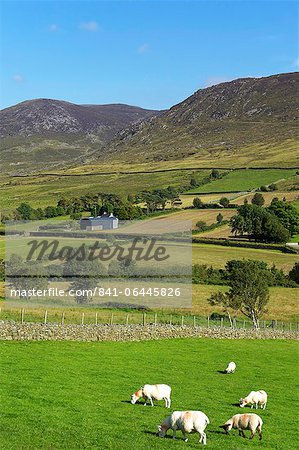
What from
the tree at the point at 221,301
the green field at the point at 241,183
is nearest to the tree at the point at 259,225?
the tree at the point at 221,301

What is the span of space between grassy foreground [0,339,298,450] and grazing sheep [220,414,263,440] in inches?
12.0

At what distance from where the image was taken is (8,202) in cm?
19475

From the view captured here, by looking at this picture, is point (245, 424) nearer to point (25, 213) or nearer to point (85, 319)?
point (85, 319)

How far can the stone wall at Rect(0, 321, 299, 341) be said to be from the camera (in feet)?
110

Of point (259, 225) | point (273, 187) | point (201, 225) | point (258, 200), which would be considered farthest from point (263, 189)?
point (259, 225)

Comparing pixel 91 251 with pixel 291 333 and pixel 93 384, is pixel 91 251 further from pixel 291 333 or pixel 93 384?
pixel 93 384

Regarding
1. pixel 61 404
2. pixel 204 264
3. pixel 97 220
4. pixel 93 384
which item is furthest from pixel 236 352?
pixel 97 220

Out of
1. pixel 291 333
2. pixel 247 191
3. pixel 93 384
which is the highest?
pixel 247 191

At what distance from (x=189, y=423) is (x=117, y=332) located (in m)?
23.3

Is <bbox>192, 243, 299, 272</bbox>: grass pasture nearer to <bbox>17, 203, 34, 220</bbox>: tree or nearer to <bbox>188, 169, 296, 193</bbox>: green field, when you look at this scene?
<bbox>17, 203, 34, 220</bbox>: tree

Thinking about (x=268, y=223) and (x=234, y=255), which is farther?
(x=268, y=223)

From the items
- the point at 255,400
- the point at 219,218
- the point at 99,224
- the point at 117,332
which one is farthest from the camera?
the point at 219,218

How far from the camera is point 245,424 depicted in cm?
1773

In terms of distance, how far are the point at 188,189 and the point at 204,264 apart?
347 feet
